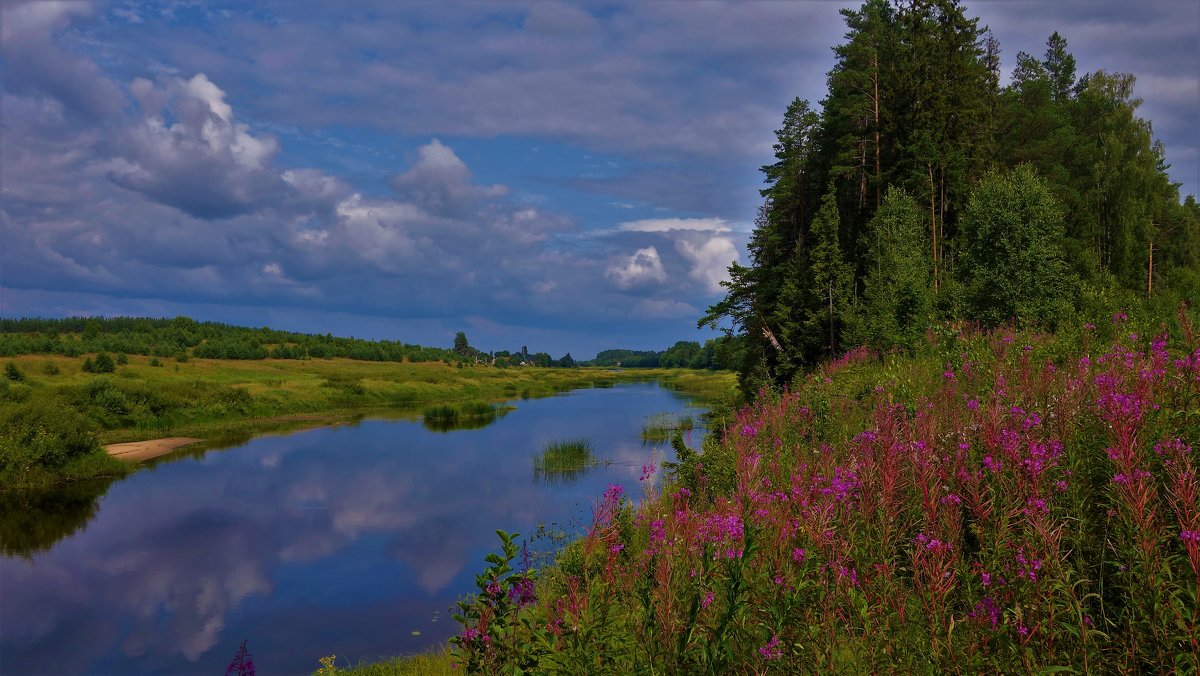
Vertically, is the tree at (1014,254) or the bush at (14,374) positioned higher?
the tree at (1014,254)

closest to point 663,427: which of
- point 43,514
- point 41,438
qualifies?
point 43,514

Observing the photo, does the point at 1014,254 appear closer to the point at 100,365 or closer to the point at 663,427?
the point at 663,427

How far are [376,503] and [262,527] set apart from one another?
439cm

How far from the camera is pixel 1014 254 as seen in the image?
2506 centimetres

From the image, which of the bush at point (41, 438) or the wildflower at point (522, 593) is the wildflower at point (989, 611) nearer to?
the wildflower at point (522, 593)

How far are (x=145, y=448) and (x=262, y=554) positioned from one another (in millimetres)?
22506

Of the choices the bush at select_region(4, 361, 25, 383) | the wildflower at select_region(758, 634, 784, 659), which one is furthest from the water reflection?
the bush at select_region(4, 361, 25, 383)

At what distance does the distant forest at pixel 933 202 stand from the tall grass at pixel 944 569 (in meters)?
21.2

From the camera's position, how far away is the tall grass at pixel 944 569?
→ 329 centimetres

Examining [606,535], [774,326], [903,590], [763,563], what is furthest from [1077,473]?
[774,326]

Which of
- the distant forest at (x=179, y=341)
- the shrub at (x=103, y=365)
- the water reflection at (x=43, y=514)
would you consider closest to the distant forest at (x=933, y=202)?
the water reflection at (x=43, y=514)

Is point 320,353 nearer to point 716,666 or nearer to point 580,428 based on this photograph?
point 580,428

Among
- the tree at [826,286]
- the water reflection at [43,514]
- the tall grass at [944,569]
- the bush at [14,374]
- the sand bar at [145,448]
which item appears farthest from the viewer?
the bush at [14,374]

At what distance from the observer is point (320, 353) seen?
12256 centimetres
